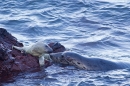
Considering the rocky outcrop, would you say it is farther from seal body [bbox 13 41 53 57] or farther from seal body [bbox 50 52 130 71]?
seal body [bbox 50 52 130 71]

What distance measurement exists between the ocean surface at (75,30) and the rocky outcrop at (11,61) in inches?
8.2

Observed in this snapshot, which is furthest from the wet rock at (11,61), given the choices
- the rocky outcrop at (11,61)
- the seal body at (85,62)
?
the seal body at (85,62)

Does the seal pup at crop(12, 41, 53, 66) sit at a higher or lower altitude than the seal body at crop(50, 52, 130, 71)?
higher

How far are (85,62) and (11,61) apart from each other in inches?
73.8

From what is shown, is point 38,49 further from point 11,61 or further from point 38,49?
point 11,61

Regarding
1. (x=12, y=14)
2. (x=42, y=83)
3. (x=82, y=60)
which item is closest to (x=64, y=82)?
(x=42, y=83)

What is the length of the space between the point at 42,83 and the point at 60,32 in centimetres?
535

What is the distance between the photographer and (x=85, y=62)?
28.6 feet

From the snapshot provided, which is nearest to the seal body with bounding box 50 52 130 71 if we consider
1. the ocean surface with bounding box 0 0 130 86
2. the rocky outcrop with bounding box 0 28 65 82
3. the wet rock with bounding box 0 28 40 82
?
the ocean surface with bounding box 0 0 130 86

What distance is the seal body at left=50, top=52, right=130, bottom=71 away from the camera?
8633 mm

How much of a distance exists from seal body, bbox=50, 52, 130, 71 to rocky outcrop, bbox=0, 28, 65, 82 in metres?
0.35

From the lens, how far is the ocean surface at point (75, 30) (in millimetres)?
7920

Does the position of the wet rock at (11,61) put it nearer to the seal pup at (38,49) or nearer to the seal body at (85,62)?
the seal pup at (38,49)

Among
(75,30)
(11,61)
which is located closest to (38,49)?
(11,61)
